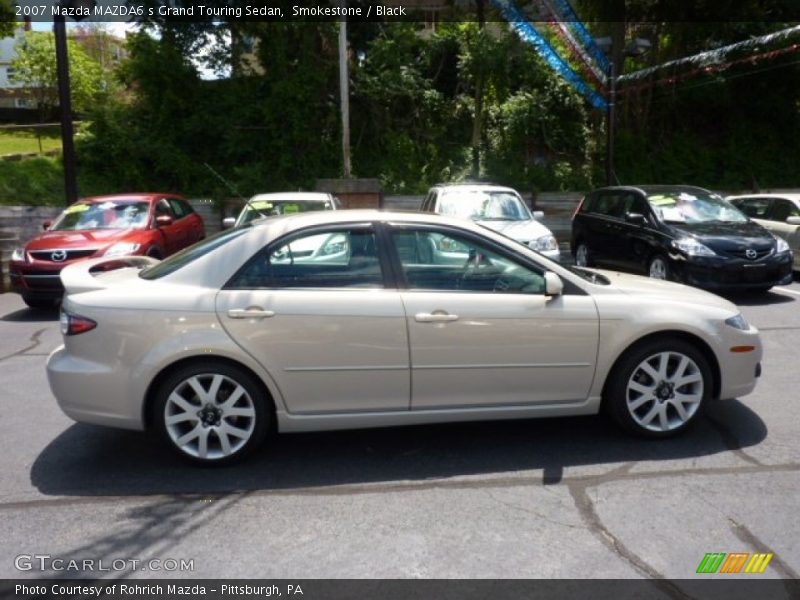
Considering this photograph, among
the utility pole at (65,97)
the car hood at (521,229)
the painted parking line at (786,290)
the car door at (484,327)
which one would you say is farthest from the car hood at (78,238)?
the painted parking line at (786,290)

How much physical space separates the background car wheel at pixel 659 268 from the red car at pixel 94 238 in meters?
7.14

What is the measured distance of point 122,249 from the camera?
976 centimetres

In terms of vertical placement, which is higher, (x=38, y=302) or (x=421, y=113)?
(x=421, y=113)

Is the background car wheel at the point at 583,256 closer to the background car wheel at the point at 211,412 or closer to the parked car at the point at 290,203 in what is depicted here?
the parked car at the point at 290,203

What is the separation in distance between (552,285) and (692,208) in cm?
733

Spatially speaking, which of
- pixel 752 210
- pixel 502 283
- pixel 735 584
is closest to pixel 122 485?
pixel 502 283

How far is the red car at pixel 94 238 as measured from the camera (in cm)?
959

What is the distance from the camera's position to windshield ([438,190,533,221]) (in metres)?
11.1

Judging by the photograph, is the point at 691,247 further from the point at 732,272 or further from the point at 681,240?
the point at 732,272

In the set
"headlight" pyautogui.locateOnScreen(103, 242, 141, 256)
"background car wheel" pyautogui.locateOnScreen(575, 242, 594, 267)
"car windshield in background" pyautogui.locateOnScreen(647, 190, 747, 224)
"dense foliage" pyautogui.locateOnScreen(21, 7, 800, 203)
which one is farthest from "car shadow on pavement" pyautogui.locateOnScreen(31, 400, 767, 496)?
"dense foliage" pyautogui.locateOnScreen(21, 7, 800, 203)

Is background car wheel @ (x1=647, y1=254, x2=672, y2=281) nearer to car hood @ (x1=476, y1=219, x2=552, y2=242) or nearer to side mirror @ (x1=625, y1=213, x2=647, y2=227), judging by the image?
side mirror @ (x1=625, y1=213, x2=647, y2=227)

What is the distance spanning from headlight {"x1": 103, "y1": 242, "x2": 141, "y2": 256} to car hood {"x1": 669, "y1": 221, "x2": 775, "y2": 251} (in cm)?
748

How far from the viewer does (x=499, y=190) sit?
11578mm

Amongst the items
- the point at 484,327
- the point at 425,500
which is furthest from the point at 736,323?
the point at 425,500
